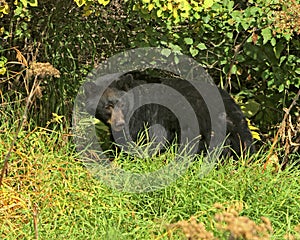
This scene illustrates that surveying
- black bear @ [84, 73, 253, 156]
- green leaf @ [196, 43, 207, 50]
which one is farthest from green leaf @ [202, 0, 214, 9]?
black bear @ [84, 73, 253, 156]

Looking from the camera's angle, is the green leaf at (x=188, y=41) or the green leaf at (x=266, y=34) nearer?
the green leaf at (x=266, y=34)

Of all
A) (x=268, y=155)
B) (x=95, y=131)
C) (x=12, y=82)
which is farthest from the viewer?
(x=12, y=82)

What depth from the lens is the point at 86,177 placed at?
200 inches

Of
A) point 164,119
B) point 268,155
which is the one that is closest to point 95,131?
point 164,119

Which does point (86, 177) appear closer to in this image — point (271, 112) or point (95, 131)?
point (95, 131)

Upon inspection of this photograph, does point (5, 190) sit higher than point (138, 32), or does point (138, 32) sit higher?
point (138, 32)

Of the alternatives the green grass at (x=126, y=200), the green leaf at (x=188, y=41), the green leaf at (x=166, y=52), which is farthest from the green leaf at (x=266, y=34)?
the green grass at (x=126, y=200)

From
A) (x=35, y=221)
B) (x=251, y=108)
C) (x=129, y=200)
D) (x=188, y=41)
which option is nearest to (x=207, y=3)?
(x=188, y=41)

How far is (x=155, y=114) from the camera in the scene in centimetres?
604

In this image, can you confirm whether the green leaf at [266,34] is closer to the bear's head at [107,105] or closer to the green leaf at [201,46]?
the green leaf at [201,46]

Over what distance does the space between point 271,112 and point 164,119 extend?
1.12 m

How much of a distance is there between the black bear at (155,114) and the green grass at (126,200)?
66cm

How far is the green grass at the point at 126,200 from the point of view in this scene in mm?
4371

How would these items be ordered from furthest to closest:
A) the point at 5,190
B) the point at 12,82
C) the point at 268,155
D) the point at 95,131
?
the point at 12,82, the point at 95,131, the point at 268,155, the point at 5,190
